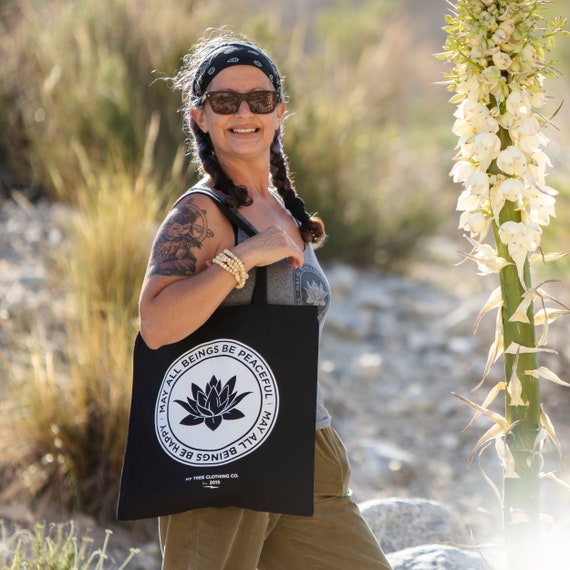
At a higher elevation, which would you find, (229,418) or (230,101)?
(230,101)

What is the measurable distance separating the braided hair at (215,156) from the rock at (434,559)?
1095 mm

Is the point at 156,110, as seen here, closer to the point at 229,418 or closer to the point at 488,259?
the point at 229,418

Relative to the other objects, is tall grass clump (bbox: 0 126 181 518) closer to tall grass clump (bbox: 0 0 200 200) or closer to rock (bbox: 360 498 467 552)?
rock (bbox: 360 498 467 552)

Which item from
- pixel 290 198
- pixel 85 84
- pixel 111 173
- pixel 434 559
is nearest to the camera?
pixel 290 198

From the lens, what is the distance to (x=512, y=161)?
1838 mm

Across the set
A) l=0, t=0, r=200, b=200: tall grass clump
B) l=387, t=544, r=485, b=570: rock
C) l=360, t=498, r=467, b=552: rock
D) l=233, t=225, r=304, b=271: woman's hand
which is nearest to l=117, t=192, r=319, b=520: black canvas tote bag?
l=233, t=225, r=304, b=271: woman's hand

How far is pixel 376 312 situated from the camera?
289 inches

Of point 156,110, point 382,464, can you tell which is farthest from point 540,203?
point 156,110

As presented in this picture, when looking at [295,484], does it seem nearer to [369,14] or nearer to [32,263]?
[32,263]

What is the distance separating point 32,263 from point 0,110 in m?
1.80

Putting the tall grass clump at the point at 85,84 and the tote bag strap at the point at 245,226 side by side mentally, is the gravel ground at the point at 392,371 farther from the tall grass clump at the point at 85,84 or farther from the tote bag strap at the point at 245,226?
the tote bag strap at the point at 245,226

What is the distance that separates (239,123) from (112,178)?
382cm

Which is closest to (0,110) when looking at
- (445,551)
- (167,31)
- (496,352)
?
(167,31)

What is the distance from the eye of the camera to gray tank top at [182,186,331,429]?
7.23 feet
